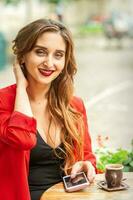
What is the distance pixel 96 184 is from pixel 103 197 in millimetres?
218

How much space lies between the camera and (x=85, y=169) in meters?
3.14

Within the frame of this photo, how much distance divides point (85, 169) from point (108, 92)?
10727mm

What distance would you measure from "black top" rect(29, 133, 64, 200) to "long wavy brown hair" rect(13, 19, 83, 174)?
2.3 inches

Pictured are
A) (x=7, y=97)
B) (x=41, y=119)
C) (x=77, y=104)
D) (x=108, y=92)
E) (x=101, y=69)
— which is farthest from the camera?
(x=101, y=69)

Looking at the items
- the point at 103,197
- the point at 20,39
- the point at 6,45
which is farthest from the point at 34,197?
the point at 6,45

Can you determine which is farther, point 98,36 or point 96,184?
point 98,36

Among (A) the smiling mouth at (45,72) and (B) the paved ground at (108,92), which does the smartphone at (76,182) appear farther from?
(B) the paved ground at (108,92)

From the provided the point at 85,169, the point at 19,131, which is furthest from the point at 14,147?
the point at 85,169

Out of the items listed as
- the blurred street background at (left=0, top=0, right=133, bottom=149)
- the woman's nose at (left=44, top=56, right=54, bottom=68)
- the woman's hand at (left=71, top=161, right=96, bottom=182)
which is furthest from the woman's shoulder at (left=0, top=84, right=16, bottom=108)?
the blurred street background at (left=0, top=0, right=133, bottom=149)

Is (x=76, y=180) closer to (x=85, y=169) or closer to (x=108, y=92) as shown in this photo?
(x=85, y=169)

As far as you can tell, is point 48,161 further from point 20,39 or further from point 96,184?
point 20,39

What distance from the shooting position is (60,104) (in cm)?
329

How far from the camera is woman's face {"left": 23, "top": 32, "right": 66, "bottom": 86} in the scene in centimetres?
313

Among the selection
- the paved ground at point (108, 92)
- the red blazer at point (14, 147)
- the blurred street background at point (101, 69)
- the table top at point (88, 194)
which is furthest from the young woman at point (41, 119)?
the paved ground at point (108, 92)
